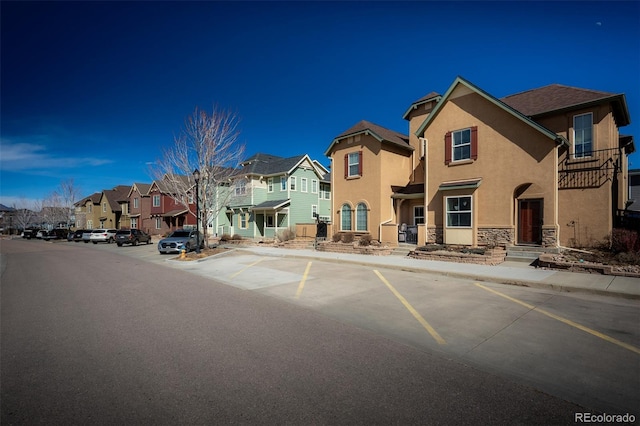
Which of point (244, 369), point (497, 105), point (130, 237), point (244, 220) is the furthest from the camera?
point (244, 220)

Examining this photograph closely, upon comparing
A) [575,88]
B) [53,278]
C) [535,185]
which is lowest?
[53,278]

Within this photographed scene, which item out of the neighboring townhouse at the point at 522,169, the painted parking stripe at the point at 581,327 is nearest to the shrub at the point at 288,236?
the neighboring townhouse at the point at 522,169

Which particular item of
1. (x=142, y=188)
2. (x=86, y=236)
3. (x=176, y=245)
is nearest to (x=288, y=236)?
(x=176, y=245)

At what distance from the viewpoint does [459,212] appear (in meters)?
17.0

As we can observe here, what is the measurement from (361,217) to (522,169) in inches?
397

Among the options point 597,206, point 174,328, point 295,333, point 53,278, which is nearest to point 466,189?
point 597,206

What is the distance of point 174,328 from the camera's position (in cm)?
607

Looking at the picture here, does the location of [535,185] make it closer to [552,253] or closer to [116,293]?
[552,253]

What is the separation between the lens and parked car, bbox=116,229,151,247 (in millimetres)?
30266

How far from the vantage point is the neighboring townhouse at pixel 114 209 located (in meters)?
56.8

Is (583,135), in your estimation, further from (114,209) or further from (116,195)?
(116,195)

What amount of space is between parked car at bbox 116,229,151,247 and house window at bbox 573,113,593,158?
114 feet

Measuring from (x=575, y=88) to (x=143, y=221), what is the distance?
5340 centimetres

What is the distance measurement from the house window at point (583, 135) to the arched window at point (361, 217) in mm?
11806
